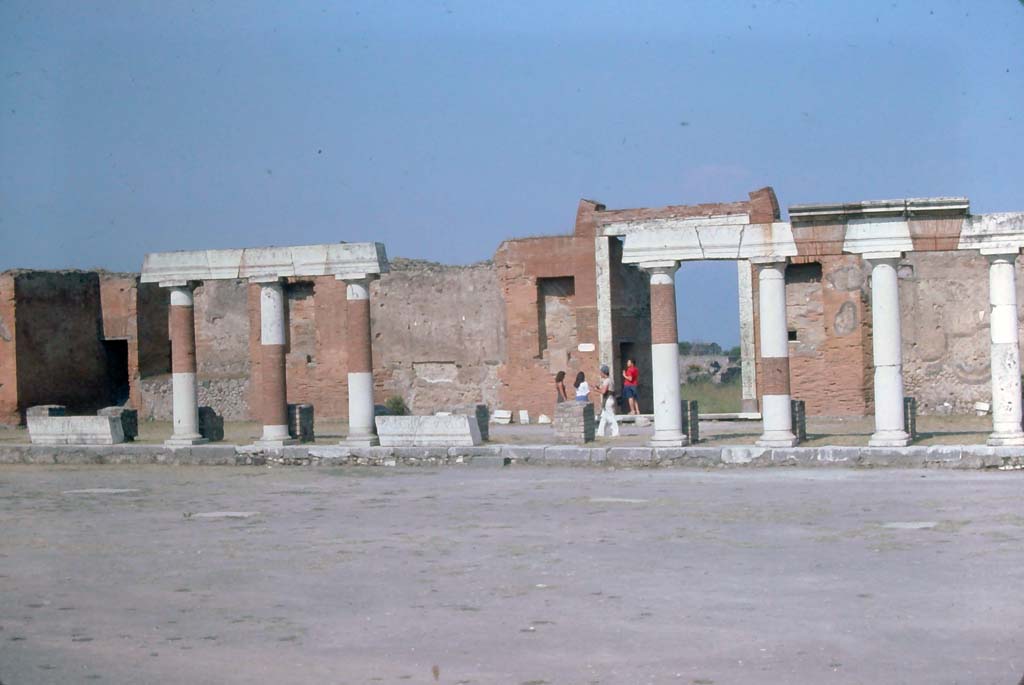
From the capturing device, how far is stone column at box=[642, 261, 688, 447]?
17.7 metres

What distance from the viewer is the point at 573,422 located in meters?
18.5

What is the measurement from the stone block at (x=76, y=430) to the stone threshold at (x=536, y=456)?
0.36 m

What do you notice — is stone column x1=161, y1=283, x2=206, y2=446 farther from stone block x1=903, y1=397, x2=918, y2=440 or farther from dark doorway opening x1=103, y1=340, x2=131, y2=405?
dark doorway opening x1=103, y1=340, x2=131, y2=405

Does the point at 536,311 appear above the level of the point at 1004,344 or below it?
above

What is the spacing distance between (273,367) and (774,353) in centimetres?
780

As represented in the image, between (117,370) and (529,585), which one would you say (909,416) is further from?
(117,370)

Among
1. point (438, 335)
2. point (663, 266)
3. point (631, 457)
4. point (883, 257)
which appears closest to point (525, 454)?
point (631, 457)

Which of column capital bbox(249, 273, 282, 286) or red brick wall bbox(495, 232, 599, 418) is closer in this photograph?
column capital bbox(249, 273, 282, 286)

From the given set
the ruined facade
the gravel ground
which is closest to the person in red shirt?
the ruined facade

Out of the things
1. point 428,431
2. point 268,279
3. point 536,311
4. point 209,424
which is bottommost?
point 428,431

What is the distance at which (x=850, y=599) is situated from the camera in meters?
7.75

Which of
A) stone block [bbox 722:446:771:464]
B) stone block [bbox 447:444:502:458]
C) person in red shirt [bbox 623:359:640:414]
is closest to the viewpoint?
stone block [bbox 722:446:771:464]

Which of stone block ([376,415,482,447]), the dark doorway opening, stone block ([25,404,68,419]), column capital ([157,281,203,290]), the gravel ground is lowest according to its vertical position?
the gravel ground

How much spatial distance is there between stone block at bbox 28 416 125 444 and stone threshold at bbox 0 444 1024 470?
363mm
